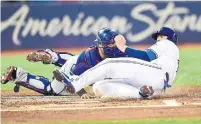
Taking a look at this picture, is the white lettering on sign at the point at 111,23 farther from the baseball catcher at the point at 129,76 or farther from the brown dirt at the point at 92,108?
the baseball catcher at the point at 129,76

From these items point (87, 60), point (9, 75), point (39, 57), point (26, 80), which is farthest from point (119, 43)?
point (9, 75)

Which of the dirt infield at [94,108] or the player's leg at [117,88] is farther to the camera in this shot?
the player's leg at [117,88]

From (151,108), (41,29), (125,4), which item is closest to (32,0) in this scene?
(41,29)

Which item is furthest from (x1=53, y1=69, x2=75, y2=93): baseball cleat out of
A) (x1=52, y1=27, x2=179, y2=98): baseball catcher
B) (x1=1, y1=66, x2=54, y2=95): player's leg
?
(x1=1, y1=66, x2=54, y2=95): player's leg

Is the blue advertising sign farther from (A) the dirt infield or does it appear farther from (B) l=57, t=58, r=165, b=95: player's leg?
(B) l=57, t=58, r=165, b=95: player's leg

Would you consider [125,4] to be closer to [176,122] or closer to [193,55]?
[193,55]

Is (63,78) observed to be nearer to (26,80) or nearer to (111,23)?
(26,80)

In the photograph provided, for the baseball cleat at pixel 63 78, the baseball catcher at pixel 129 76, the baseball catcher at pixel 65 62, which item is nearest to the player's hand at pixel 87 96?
the baseball catcher at pixel 65 62
